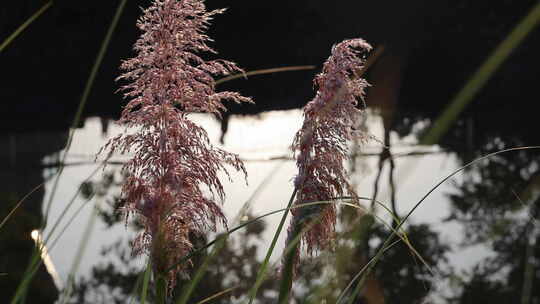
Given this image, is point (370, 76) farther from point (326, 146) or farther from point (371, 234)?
point (326, 146)

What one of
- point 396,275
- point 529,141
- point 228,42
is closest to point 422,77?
point 529,141

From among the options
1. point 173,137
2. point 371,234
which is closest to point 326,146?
point 173,137

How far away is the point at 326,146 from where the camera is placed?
75cm

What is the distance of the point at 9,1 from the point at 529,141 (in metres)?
3.36

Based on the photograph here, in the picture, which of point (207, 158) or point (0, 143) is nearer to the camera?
point (207, 158)

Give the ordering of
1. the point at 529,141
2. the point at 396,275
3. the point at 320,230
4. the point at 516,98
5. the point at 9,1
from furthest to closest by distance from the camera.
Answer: the point at 516,98 < the point at 529,141 < the point at 9,1 < the point at 396,275 < the point at 320,230

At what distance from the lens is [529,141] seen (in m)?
4.93

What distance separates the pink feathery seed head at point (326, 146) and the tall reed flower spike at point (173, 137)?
0.38 ft

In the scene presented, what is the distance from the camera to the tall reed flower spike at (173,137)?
799mm

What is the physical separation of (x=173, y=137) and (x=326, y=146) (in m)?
0.18

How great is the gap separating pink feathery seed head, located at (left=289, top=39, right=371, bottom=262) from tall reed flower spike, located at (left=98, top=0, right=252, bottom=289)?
4.6 inches

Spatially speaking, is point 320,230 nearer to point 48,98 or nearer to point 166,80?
point 166,80

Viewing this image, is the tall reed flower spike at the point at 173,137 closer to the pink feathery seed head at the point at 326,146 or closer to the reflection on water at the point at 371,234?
the pink feathery seed head at the point at 326,146

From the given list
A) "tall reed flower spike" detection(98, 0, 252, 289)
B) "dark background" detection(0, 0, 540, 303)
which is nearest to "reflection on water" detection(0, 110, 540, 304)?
"dark background" detection(0, 0, 540, 303)
